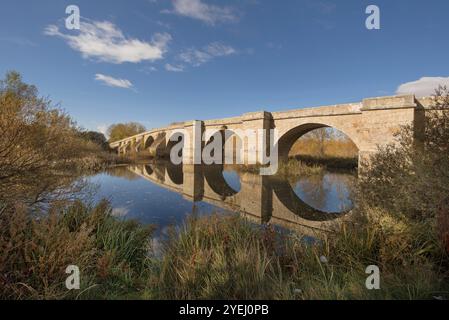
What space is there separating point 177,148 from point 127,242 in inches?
1124

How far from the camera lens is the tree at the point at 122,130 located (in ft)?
153

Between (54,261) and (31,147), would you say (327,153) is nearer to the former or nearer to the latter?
(31,147)

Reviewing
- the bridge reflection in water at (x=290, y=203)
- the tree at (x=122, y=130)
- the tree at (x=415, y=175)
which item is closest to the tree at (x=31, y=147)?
the bridge reflection in water at (x=290, y=203)

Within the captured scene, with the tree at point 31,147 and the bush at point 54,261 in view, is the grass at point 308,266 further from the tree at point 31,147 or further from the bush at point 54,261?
the tree at point 31,147

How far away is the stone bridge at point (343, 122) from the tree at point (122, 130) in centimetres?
2825

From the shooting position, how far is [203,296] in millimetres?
2119

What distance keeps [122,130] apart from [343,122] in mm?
45664

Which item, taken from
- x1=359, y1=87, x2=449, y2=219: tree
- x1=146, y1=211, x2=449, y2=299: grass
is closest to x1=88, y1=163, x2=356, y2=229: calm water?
x1=359, y1=87, x2=449, y2=219: tree

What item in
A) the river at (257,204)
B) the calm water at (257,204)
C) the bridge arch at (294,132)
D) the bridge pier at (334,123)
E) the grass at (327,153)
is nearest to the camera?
the river at (257,204)

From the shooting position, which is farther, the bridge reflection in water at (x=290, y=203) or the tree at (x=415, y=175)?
the bridge reflection in water at (x=290, y=203)

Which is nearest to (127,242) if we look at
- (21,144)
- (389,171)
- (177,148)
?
(21,144)

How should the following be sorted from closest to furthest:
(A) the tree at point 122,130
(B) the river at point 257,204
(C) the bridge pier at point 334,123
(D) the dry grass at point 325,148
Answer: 1. (B) the river at point 257,204
2. (C) the bridge pier at point 334,123
3. (D) the dry grass at point 325,148
4. (A) the tree at point 122,130

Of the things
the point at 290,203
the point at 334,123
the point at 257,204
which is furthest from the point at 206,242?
the point at 334,123
